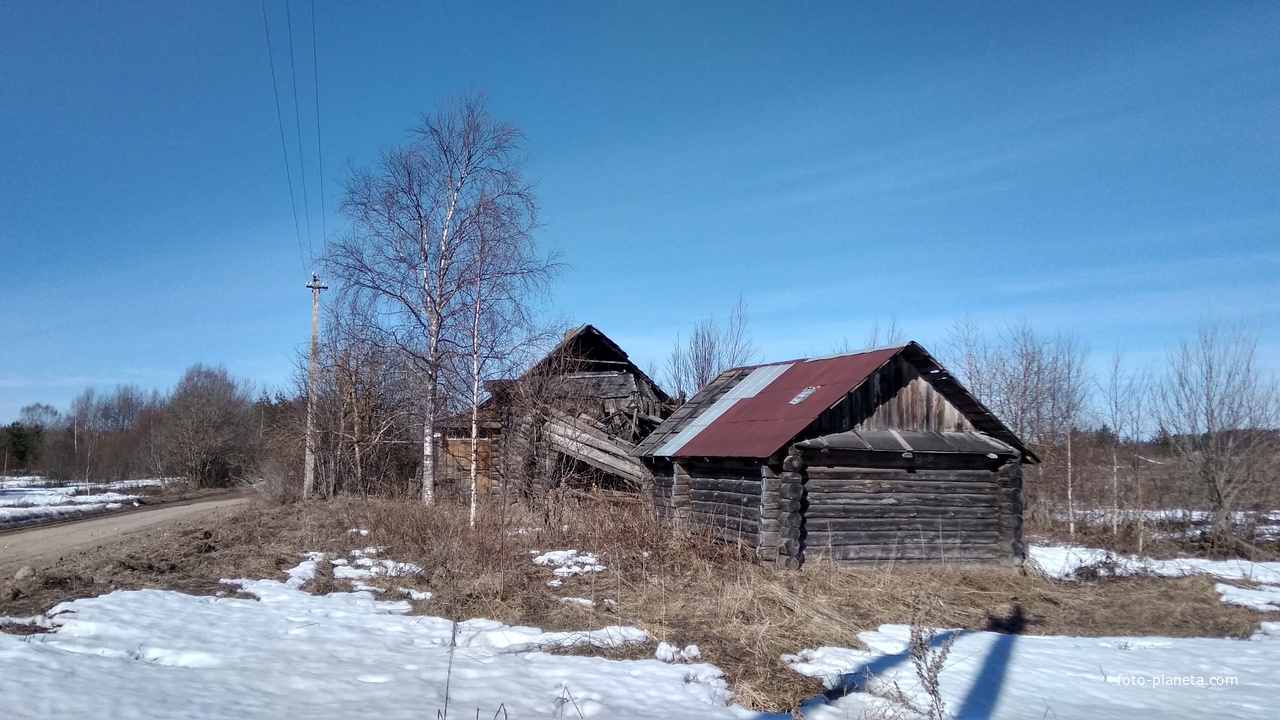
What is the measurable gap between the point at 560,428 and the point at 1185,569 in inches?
566

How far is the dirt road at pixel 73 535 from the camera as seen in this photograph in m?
15.3

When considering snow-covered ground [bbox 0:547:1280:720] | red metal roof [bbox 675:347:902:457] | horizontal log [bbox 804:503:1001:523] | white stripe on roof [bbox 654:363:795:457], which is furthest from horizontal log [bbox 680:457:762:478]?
snow-covered ground [bbox 0:547:1280:720]

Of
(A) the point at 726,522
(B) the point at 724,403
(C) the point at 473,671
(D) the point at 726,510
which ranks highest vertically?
(B) the point at 724,403

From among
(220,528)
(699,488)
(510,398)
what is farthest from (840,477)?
(220,528)

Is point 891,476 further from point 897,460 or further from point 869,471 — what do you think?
point 869,471

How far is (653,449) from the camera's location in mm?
18016

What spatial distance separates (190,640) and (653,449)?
1131 centimetres

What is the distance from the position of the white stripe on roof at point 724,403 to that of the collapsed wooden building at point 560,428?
180cm

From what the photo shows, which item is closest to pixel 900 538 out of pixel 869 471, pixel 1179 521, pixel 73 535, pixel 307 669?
pixel 869 471

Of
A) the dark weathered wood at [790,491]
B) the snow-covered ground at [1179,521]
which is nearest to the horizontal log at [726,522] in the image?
Result: the dark weathered wood at [790,491]

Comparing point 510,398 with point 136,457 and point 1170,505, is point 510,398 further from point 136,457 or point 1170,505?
point 136,457

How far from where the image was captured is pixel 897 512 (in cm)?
1488

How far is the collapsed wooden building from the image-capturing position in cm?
2080

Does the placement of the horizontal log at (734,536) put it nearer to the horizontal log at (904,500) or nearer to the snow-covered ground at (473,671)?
the horizontal log at (904,500)
